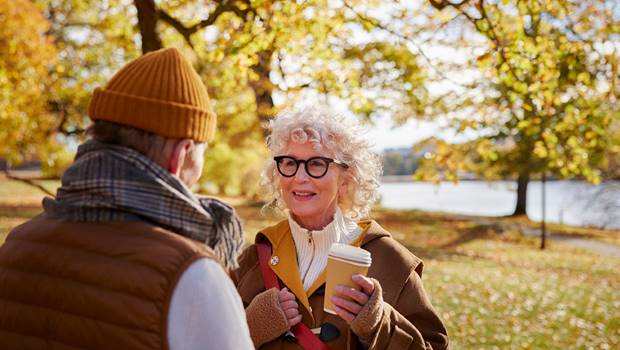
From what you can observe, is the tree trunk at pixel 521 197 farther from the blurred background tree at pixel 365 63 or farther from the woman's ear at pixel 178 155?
the woman's ear at pixel 178 155

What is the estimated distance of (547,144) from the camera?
323 inches

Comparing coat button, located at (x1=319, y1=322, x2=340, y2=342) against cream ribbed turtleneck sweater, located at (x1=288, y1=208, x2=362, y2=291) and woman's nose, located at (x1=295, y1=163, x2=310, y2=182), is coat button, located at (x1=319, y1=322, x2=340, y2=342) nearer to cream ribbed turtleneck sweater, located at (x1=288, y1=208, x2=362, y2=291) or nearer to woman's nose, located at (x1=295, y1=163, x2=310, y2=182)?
cream ribbed turtleneck sweater, located at (x1=288, y1=208, x2=362, y2=291)

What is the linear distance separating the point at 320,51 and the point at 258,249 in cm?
629

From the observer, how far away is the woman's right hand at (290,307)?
8.63 feet

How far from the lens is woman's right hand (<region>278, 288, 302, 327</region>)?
2.63 m

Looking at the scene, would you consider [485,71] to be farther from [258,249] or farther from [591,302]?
[591,302]

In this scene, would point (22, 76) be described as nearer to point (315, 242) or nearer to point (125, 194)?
point (315, 242)

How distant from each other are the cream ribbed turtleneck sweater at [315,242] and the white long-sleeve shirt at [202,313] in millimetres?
1448

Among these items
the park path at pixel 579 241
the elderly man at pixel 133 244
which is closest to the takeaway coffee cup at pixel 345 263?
the elderly man at pixel 133 244

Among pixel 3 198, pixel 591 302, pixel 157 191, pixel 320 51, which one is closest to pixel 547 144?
pixel 320 51

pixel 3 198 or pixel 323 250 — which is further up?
pixel 323 250

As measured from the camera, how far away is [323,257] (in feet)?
9.62

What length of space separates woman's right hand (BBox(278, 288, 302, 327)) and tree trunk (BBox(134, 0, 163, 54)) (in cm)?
598

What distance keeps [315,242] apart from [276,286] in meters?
0.29
